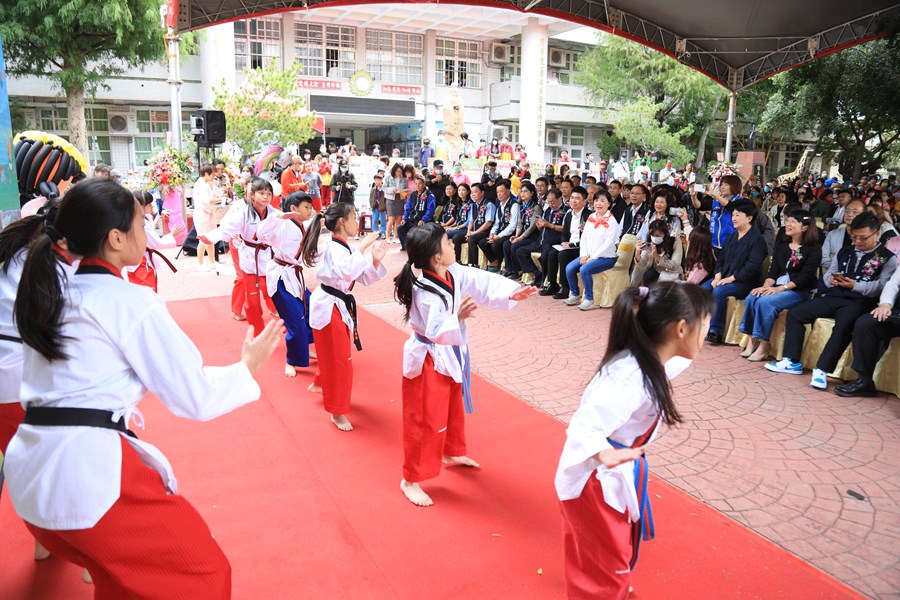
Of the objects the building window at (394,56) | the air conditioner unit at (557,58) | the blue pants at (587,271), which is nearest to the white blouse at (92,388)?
the blue pants at (587,271)

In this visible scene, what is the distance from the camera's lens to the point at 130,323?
62.5 inches

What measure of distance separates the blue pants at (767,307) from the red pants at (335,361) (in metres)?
3.52

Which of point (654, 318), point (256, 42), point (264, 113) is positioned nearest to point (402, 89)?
point (256, 42)

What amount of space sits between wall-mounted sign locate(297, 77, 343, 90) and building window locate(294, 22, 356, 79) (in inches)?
17.7

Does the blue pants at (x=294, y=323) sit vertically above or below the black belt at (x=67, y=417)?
below

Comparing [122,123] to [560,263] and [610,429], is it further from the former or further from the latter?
[610,429]

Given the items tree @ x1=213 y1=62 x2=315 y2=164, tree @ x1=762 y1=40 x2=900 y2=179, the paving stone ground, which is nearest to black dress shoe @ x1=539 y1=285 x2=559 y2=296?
the paving stone ground

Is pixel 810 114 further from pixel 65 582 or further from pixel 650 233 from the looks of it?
pixel 65 582

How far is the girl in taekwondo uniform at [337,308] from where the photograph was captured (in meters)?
3.86

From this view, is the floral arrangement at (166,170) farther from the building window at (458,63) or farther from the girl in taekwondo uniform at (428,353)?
the building window at (458,63)

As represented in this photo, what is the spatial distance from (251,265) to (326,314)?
2.00 m

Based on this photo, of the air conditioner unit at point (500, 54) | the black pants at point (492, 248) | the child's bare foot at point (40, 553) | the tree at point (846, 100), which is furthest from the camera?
the air conditioner unit at point (500, 54)

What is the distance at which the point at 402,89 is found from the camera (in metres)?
26.3

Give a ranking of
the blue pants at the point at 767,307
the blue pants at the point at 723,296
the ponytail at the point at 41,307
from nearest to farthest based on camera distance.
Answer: the ponytail at the point at 41,307 → the blue pants at the point at 767,307 → the blue pants at the point at 723,296
